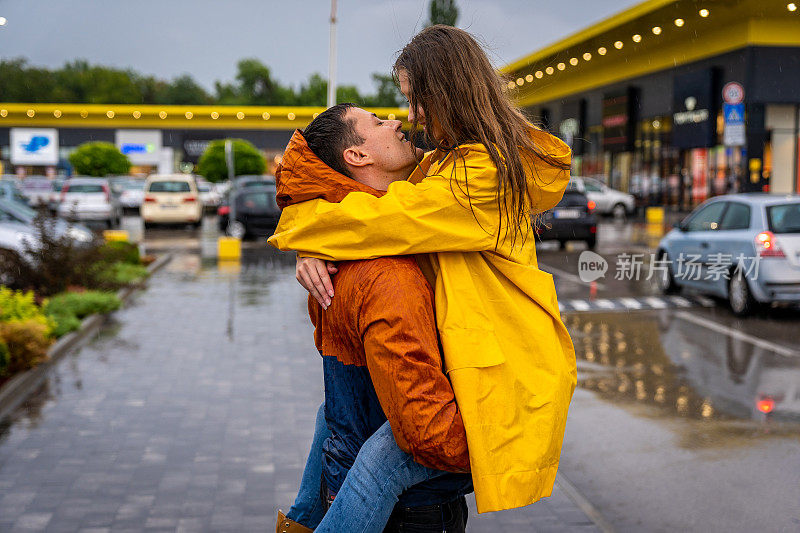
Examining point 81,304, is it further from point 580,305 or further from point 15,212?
point 15,212

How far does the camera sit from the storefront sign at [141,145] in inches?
2559

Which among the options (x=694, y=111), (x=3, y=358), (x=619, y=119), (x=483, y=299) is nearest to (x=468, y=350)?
(x=483, y=299)

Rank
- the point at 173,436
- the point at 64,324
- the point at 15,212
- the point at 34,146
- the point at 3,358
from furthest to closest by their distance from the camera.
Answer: the point at 34,146 < the point at 15,212 < the point at 64,324 < the point at 3,358 < the point at 173,436

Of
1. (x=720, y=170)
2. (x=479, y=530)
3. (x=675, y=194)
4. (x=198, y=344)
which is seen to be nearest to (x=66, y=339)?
(x=198, y=344)

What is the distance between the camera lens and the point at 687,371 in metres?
9.04

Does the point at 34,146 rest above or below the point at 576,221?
above

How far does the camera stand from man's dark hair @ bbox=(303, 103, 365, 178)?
2.28 m

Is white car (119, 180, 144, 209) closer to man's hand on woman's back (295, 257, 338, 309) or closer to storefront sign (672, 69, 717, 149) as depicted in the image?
storefront sign (672, 69, 717, 149)

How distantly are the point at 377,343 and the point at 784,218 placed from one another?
1086 centimetres

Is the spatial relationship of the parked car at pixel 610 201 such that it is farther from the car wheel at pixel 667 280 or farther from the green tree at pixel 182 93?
the green tree at pixel 182 93

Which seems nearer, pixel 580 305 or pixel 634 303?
pixel 580 305

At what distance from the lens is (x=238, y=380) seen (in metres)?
8.59

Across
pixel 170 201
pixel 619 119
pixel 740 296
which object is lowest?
pixel 740 296

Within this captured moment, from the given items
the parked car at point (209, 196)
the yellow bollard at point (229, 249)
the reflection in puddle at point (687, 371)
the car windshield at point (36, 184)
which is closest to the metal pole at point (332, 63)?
the yellow bollard at point (229, 249)
